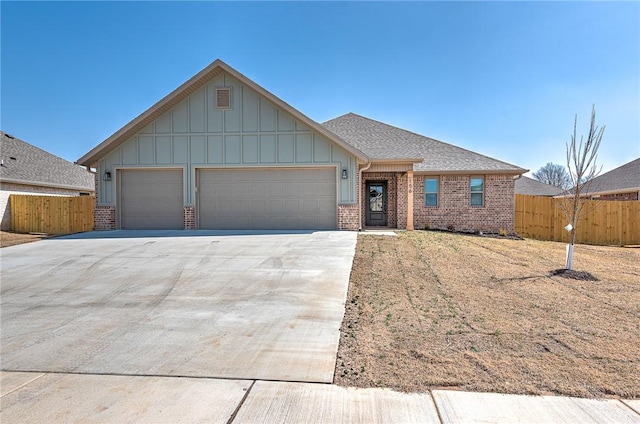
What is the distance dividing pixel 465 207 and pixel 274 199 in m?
8.47

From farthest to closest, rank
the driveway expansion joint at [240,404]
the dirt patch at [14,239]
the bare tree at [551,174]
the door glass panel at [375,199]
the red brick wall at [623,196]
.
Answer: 1. the bare tree at [551,174]
2. the red brick wall at [623,196]
3. the door glass panel at [375,199]
4. the dirt patch at [14,239]
5. the driveway expansion joint at [240,404]

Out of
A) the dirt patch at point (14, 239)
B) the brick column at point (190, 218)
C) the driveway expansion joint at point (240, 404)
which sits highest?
the brick column at point (190, 218)

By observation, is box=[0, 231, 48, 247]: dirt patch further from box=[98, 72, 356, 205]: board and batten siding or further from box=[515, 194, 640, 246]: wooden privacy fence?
box=[515, 194, 640, 246]: wooden privacy fence

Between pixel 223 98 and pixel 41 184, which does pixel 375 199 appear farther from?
pixel 41 184

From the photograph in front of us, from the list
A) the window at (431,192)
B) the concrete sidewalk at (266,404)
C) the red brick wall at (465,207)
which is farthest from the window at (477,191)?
the concrete sidewalk at (266,404)

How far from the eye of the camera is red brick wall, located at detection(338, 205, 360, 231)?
12.8m

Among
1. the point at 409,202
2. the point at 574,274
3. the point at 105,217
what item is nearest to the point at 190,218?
the point at 105,217

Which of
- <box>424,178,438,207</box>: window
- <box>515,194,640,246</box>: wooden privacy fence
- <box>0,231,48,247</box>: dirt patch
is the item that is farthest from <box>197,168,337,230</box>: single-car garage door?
<box>515,194,640,246</box>: wooden privacy fence

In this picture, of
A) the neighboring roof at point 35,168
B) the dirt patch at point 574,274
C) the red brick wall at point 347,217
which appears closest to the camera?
the dirt patch at point 574,274

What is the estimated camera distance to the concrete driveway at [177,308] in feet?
12.3

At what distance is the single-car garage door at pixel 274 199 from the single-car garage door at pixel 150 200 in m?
1.04

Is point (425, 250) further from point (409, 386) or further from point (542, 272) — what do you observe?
point (409, 386)

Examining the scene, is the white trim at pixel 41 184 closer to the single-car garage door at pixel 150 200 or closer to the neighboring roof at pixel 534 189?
the single-car garage door at pixel 150 200

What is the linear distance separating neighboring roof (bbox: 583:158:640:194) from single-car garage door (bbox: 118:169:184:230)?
64.1 feet
